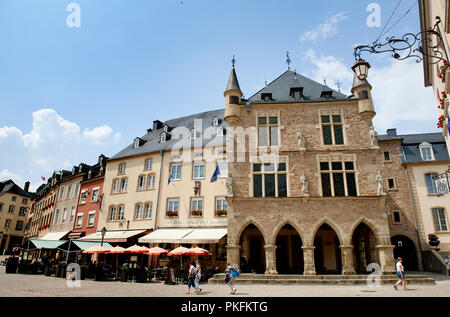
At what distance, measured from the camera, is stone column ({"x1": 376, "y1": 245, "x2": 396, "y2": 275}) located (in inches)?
616

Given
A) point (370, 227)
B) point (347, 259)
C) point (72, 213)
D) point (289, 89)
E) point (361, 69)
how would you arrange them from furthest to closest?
point (72, 213) < point (289, 89) < point (370, 227) < point (347, 259) < point (361, 69)

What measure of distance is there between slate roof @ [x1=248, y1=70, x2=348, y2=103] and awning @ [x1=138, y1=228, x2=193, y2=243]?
35.3ft

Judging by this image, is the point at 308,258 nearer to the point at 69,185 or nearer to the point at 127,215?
the point at 127,215

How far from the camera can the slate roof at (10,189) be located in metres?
53.8

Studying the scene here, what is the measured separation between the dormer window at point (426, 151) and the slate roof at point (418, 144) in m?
0.23

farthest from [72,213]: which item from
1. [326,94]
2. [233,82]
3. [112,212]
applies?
[326,94]

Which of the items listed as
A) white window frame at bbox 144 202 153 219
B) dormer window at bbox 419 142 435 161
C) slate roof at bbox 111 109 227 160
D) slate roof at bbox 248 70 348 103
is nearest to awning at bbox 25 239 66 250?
white window frame at bbox 144 202 153 219

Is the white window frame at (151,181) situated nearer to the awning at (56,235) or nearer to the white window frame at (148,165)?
the white window frame at (148,165)

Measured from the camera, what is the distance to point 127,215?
2538 centimetres

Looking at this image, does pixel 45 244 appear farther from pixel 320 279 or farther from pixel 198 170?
pixel 320 279

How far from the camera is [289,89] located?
2070 cm

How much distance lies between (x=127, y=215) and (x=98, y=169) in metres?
10.3

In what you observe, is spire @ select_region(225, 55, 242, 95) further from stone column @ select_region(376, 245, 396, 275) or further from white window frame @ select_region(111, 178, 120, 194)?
white window frame @ select_region(111, 178, 120, 194)

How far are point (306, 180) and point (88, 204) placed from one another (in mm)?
22531
